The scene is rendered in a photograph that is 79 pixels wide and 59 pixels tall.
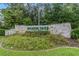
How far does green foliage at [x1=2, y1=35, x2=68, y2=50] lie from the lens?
3186 mm

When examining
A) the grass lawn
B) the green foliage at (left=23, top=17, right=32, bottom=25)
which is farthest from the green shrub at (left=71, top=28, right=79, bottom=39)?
the green foliage at (left=23, top=17, right=32, bottom=25)

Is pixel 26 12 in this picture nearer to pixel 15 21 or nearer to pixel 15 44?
pixel 15 21

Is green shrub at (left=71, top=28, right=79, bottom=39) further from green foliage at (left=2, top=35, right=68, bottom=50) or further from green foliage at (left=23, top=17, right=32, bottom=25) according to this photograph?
green foliage at (left=23, top=17, right=32, bottom=25)

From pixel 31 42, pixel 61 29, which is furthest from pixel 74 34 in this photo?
pixel 31 42

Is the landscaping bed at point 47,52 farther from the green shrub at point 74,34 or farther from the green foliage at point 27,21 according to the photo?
the green foliage at point 27,21

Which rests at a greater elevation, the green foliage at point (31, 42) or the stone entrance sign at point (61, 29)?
the stone entrance sign at point (61, 29)

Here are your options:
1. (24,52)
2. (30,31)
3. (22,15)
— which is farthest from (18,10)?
(24,52)

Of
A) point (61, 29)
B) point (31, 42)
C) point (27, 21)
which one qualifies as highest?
point (27, 21)

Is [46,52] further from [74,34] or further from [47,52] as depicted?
[74,34]

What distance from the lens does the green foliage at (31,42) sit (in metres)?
3.19

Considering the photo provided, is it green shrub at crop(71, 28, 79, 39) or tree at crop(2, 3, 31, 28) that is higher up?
tree at crop(2, 3, 31, 28)

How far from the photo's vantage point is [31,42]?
3188 mm

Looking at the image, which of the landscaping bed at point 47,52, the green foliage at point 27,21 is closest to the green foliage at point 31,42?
the landscaping bed at point 47,52

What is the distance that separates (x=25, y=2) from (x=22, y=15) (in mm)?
180
